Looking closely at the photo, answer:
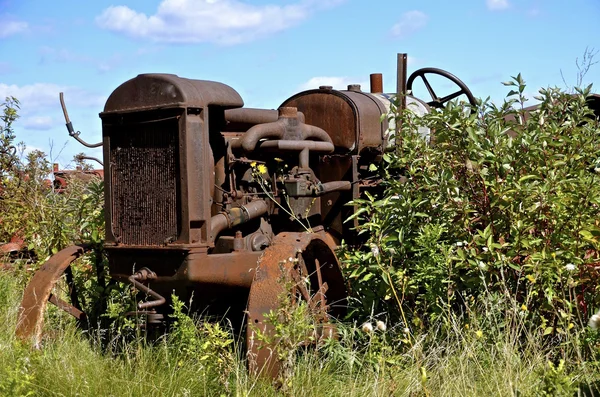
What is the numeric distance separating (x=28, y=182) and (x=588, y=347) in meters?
6.01

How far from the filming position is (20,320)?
456 cm

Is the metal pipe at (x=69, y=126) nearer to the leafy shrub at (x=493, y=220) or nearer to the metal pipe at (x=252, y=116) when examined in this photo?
the metal pipe at (x=252, y=116)

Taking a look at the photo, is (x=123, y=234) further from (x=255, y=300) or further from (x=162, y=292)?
(x=255, y=300)

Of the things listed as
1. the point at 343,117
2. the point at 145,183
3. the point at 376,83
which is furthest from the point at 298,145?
Answer: the point at 376,83

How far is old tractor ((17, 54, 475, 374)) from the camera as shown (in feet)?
13.6

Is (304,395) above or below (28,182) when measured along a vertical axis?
below

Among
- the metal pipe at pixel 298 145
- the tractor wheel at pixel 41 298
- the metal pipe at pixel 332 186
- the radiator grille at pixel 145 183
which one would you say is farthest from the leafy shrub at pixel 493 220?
the tractor wheel at pixel 41 298

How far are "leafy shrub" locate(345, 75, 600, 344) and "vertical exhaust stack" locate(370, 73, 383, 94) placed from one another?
225 centimetres

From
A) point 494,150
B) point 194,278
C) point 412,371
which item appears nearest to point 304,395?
point 412,371

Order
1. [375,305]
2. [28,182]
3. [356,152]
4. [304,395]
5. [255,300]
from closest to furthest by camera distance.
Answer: [304,395], [255,300], [375,305], [356,152], [28,182]

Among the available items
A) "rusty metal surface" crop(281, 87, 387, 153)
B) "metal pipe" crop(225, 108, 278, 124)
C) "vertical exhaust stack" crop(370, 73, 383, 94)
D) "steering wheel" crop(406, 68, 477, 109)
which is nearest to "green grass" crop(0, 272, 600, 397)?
"metal pipe" crop(225, 108, 278, 124)

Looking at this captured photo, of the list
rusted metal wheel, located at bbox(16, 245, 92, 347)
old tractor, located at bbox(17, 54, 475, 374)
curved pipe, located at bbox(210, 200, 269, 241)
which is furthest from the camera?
rusted metal wheel, located at bbox(16, 245, 92, 347)

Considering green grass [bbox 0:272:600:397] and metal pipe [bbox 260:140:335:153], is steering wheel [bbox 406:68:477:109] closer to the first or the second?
metal pipe [bbox 260:140:335:153]

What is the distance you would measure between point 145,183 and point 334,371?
1.55 meters
